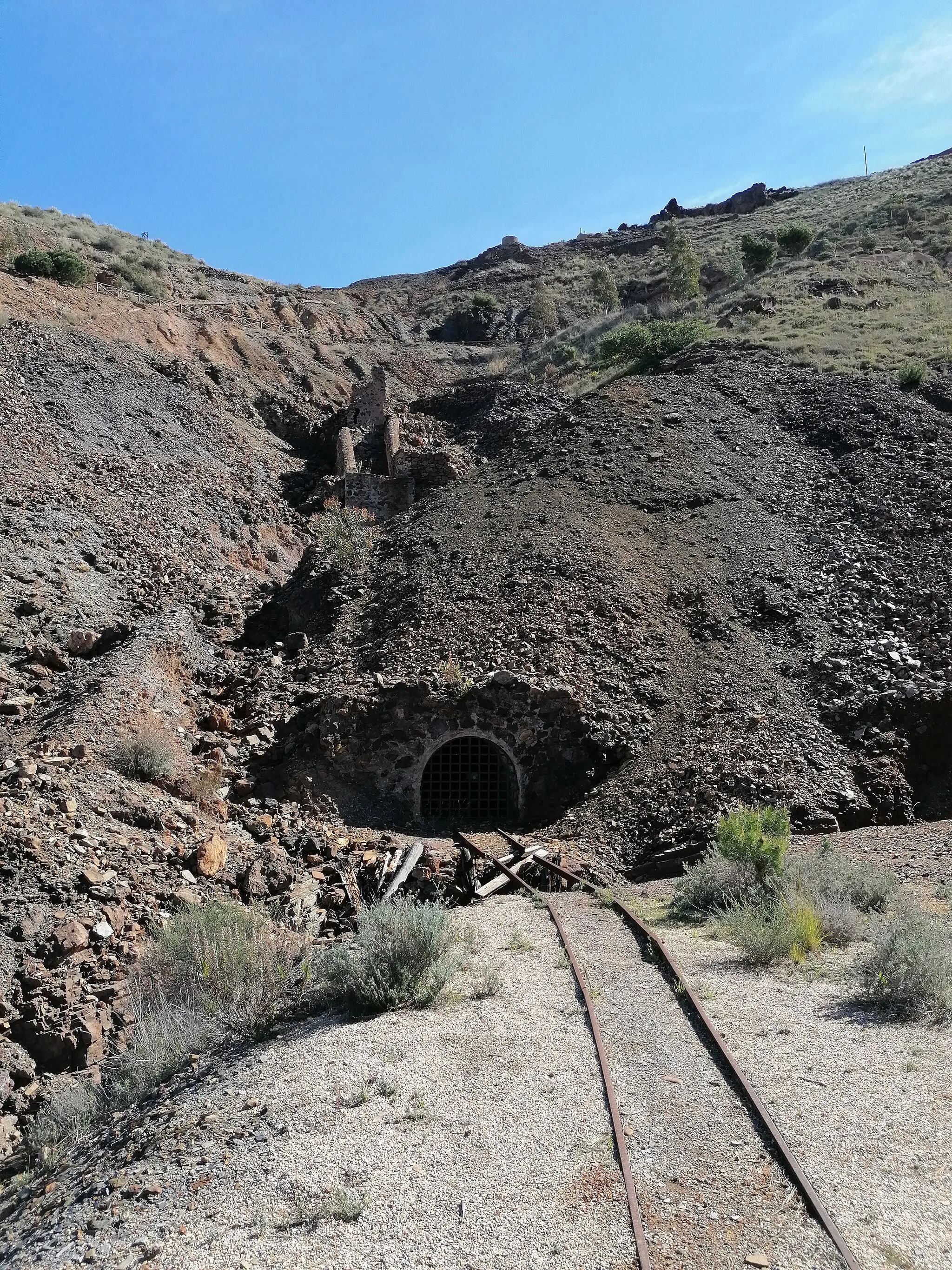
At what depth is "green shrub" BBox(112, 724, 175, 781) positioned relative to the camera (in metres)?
13.0

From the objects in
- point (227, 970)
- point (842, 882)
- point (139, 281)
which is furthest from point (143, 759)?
point (139, 281)

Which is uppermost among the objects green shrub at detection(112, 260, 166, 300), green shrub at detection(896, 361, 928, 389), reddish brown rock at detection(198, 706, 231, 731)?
green shrub at detection(112, 260, 166, 300)

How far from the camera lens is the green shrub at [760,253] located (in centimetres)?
4312

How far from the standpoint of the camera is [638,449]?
74.4 feet

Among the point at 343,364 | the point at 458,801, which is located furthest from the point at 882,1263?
the point at 343,364

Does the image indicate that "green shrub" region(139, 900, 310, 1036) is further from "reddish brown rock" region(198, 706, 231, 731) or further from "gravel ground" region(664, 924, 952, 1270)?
"reddish brown rock" region(198, 706, 231, 731)

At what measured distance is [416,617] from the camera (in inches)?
698

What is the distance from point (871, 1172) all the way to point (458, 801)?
10853 mm

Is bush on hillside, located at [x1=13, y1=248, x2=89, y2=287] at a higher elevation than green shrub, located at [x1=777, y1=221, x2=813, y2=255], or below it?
below

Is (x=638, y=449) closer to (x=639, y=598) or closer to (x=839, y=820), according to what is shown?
(x=639, y=598)

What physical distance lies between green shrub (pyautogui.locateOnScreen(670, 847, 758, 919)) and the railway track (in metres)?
1.17

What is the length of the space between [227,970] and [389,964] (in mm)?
1363

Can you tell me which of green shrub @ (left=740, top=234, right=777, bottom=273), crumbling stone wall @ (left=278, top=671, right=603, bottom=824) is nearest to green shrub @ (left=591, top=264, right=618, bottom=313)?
green shrub @ (left=740, top=234, right=777, bottom=273)

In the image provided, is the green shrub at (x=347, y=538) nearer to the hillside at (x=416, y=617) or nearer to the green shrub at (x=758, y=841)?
the hillside at (x=416, y=617)
